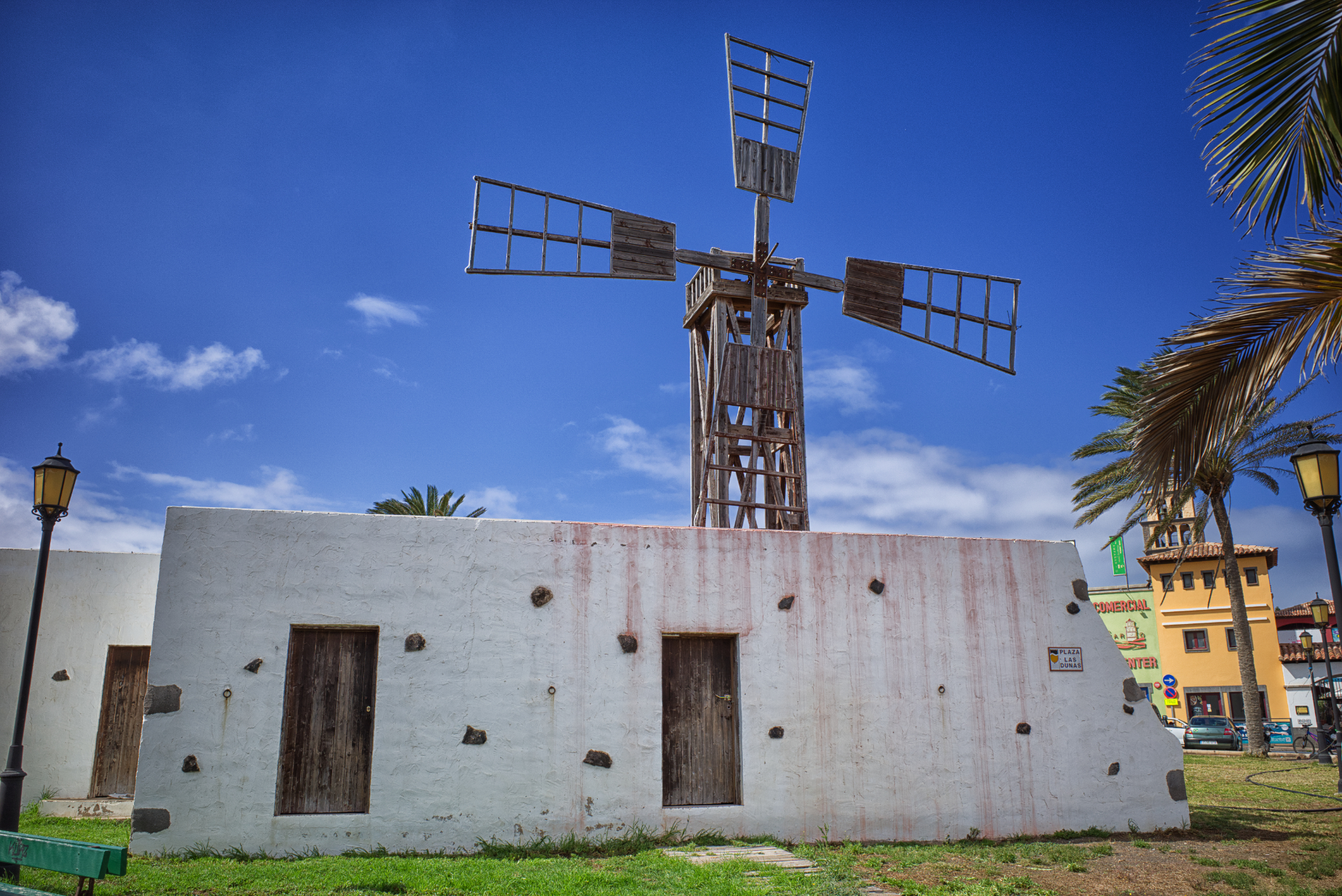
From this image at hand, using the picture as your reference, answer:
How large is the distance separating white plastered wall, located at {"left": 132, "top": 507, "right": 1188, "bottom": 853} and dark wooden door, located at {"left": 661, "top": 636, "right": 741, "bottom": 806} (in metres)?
0.18

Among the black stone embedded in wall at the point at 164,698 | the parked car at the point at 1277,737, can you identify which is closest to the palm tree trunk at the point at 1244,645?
the parked car at the point at 1277,737

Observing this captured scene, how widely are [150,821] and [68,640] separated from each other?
14.9 ft

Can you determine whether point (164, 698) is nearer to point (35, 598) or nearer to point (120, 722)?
point (35, 598)

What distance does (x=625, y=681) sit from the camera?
27.3ft

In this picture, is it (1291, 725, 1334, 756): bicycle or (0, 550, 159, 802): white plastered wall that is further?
(1291, 725, 1334, 756): bicycle

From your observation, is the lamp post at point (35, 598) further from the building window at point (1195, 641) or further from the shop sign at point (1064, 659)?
the building window at point (1195, 641)

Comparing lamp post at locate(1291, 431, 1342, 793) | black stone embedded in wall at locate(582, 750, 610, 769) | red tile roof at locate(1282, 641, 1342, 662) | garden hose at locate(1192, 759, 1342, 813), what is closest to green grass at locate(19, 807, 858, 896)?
black stone embedded in wall at locate(582, 750, 610, 769)

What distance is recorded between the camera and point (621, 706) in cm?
829

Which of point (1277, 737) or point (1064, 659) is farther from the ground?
point (1064, 659)

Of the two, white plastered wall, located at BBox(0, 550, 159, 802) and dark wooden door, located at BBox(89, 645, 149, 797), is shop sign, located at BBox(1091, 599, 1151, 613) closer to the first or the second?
dark wooden door, located at BBox(89, 645, 149, 797)

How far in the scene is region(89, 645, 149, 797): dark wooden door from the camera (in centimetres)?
1059

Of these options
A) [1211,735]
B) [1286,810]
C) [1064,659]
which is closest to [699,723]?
[1064,659]

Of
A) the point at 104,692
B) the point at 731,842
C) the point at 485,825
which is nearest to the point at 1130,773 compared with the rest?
the point at 731,842

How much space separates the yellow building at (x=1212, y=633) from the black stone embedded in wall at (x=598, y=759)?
3391 centimetres
